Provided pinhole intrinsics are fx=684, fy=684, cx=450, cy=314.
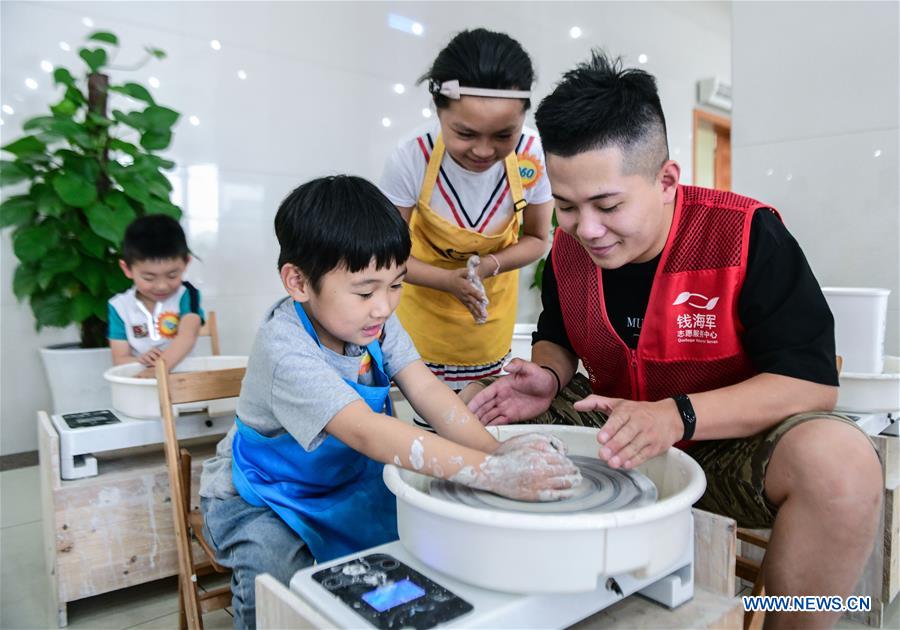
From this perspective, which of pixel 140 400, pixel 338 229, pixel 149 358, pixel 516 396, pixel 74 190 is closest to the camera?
pixel 338 229

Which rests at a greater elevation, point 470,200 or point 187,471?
point 470,200

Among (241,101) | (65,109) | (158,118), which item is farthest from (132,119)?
(241,101)

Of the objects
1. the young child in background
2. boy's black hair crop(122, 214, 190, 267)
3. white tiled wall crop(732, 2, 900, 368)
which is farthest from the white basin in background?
white tiled wall crop(732, 2, 900, 368)

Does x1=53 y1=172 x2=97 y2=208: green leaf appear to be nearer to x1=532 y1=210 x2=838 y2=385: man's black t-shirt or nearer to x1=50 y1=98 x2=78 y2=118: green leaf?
x1=50 y1=98 x2=78 y2=118: green leaf

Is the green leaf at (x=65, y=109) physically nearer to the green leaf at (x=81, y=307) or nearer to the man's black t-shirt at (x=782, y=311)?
the green leaf at (x=81, y=307)

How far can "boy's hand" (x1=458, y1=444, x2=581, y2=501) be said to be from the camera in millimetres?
930

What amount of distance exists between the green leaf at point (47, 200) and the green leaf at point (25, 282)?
10.1 inches

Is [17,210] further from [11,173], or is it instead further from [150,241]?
[150,241]

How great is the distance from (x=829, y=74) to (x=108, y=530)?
283 cm

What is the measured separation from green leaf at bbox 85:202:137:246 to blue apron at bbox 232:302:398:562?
1.62 meters

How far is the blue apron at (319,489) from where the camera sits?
3.97 feet

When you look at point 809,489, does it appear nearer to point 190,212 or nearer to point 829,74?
point 829,74

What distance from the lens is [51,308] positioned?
2691 mm

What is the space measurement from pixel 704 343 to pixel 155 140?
235cm
